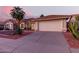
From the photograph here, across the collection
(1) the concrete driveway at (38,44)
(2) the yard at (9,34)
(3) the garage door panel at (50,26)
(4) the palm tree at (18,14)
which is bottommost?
(1) the concrete driveway at (38,44)

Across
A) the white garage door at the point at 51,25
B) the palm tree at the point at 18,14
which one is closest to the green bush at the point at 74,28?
the white garage door at the point at 51,25

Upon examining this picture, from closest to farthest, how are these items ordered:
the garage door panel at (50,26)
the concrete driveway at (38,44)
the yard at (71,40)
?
the concrete driveway at (38,44) < the yard at (71,40) < the garage door panel at (50,26)

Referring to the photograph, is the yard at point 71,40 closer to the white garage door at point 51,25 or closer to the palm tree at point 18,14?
the white garage door at point 51,25

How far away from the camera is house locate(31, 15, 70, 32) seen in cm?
500

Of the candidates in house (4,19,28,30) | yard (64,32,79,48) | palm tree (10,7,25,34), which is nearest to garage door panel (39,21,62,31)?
yard (64,32,79,48)

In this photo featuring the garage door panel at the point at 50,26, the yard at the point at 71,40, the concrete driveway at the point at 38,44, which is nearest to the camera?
the concrete driveway at the point at 38,44

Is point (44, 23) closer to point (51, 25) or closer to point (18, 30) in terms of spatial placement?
point (51, 25)

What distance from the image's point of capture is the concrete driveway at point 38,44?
4840mm

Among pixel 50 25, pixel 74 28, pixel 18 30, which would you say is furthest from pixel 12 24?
pixel 74 28

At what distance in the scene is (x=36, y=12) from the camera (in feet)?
16.2

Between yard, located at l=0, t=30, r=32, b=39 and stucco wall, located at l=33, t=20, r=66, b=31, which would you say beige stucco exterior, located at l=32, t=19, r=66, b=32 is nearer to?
stucco wall, located at l=33, t=20, r=66, b=31
